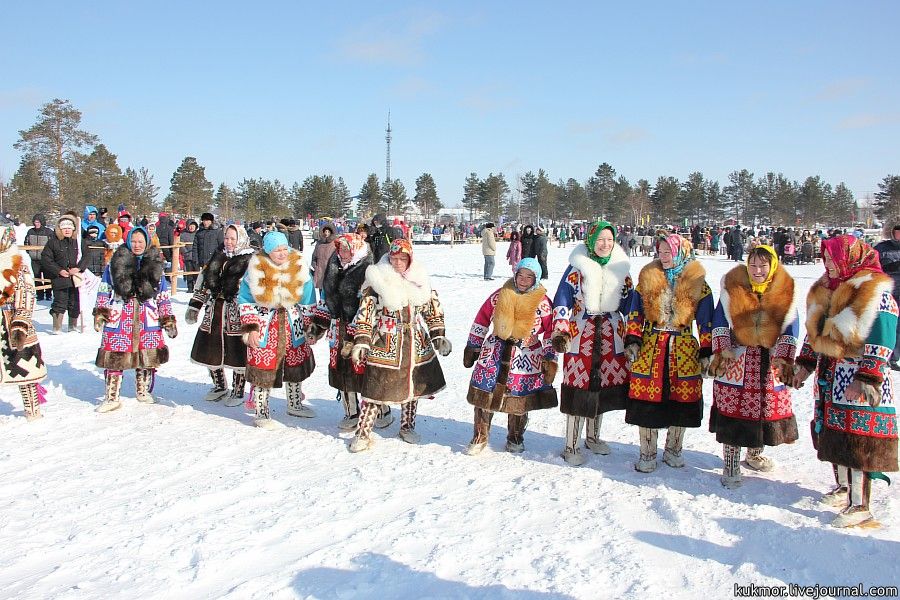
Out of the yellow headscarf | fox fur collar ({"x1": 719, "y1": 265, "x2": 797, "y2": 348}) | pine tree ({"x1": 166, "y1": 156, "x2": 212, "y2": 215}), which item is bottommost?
fox fur collar ({"x1": 719, "y1": 265, "x2": 797, "y2": 348})

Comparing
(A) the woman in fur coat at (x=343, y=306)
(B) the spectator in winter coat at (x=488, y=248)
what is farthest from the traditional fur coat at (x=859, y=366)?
(B) the spectator in winter coat at (x=488, y=248)

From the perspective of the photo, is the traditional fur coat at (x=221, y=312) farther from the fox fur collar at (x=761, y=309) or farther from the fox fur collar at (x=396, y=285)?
the fox fur collar at (x=761, y=309)

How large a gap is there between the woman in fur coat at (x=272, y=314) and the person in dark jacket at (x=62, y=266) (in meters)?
6.18

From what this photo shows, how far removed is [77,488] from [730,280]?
473cm

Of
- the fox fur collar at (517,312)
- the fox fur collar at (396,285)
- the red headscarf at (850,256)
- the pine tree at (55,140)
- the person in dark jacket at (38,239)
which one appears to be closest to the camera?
the red headscarf at (850,256)

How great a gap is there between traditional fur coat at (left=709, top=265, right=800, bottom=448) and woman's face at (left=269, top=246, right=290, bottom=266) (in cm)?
368

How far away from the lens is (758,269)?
14.6 feet

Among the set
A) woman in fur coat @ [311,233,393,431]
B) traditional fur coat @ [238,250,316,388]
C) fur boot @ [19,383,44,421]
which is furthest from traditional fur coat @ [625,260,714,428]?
fur boot @ [19,383,44,421]

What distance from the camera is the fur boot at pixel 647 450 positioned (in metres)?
4.91

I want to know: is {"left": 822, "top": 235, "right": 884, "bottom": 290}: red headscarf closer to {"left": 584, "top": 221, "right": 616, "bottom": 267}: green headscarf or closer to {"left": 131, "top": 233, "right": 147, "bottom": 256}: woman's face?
{"left": 584, "top": 221, "right": 616, "bottom": 267}: green headscarf

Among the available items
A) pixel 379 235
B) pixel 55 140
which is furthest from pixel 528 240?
pixel 55 140

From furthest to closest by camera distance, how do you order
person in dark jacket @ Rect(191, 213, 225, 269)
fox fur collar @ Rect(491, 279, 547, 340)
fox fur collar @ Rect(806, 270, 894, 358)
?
person in dark jacket @ Rect(191, 213, 225, 269), fox fur collar @ Rect(491, 279, 547, 340), fox fur collar @ Rect(806, 270, 894, 358)

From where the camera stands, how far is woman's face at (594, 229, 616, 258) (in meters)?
5.04

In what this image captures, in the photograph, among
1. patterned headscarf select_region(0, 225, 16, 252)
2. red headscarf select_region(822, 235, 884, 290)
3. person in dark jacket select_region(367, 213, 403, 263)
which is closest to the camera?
red headscarf select_region(822, 235, 884, 290)
